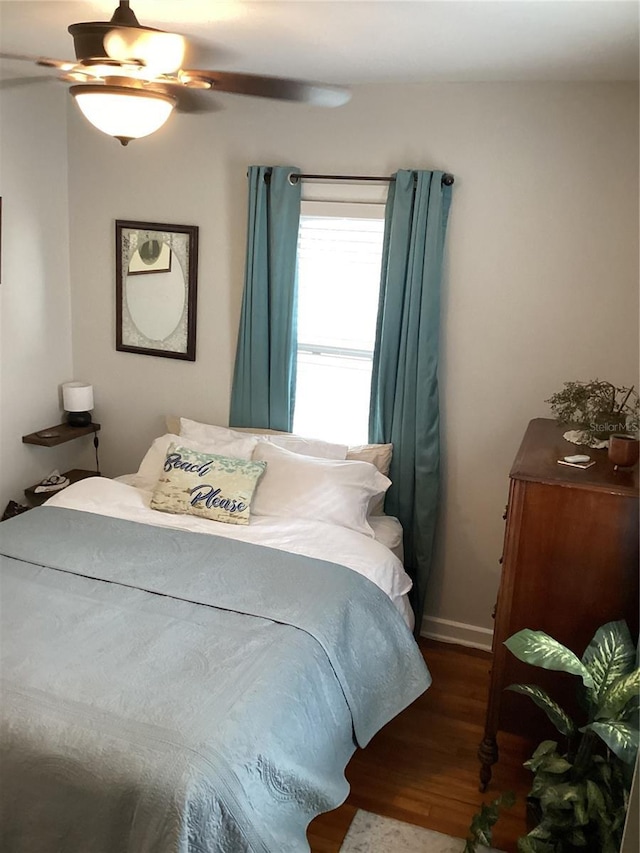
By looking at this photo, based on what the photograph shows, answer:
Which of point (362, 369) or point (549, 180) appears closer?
point (549, 180)

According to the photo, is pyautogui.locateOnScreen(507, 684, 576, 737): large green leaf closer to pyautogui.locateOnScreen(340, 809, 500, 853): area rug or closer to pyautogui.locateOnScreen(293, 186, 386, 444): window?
pyautogui.locateOnScreen(340, 809, 500, 853): area rug

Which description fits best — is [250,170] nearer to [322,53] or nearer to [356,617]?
[322,53]

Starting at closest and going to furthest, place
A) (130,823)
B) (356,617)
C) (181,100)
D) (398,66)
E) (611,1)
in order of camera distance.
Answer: (130,823) → (611,1) → (181,100) → (356,617) → (398,66)

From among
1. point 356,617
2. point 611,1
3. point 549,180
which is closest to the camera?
point 611,1

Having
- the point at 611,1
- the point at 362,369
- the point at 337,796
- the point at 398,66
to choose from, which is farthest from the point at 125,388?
the point at 611,1

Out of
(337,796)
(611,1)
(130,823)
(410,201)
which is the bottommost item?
(337,796)

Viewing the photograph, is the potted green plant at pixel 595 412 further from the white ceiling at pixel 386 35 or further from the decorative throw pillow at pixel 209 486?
the decorative throw pillow at pixel 209 486

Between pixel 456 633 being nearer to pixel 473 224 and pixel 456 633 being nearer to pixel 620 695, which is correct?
pixel 620 695

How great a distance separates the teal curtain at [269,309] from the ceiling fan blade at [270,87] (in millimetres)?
1163

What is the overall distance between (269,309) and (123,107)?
170cm

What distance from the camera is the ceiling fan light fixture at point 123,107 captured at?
70.6 inches

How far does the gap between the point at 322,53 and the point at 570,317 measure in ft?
4.70

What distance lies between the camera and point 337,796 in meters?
2.20

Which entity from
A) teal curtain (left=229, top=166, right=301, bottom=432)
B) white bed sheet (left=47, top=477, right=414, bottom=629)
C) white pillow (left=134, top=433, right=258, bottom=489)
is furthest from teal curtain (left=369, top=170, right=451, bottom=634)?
white pillow (left=134, top=433, right=258, bottom=489)
